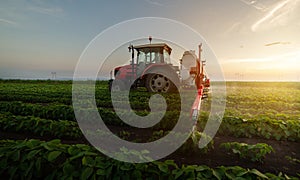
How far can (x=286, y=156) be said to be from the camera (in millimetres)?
3703

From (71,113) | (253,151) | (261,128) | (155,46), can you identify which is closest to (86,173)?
(253,151)

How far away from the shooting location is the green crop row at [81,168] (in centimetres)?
212

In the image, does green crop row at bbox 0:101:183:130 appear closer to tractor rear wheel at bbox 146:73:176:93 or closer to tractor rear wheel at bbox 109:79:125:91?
tractor rear wheel at bbox 146:73:176:93

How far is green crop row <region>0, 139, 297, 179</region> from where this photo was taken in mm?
2119

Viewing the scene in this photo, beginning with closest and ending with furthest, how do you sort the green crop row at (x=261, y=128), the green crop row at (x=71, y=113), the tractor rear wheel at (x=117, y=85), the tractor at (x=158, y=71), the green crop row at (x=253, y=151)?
the green crop row at (x=253, y=151)
the green crop row at (x=261, y=128)
the green crop row at (x=71, y=113)
the tractor at (x=158, y=71)
the tractor rear wheel at (x=117, y=85)

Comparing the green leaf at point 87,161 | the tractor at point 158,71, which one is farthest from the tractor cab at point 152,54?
the green leaf at point 87,161

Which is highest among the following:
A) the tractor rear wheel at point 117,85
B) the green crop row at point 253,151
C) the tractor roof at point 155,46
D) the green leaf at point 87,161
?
the tractor roof at point 155,46

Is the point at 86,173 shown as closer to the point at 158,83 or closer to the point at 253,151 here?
the point at 253,151

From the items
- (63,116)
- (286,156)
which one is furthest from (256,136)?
(63,116)

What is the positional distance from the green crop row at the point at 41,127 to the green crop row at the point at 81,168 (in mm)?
1774

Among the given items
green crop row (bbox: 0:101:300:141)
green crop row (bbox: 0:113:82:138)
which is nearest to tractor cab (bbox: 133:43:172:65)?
green crop row (bbox: 0:101:300:141)

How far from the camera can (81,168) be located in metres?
2.29

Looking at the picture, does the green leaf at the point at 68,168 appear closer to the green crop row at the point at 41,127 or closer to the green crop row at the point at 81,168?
the green crop row at the point at 81,168

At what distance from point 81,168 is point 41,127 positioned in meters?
2.76
